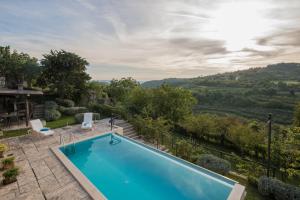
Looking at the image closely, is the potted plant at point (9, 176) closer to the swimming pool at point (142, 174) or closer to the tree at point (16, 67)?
the swimming pool at point (142, 174)

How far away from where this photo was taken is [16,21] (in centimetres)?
933

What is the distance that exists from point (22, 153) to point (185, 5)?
31.6 feet

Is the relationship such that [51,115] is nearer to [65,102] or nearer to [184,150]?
[65,102]

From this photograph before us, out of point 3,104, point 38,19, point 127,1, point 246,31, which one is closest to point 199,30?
point 246,31

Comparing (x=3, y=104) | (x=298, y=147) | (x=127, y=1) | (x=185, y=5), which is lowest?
(x=298, y=147)

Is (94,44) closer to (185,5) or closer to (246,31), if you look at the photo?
(185,5)

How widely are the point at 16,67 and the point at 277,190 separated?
2162cm

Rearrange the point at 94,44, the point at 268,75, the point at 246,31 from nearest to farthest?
the point at 246,31, the point at 94,44, the point at 268,75

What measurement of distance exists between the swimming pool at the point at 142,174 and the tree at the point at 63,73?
394 inches

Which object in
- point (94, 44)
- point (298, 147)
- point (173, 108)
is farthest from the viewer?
point (173, 108)

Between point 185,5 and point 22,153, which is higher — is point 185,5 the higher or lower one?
the higher one

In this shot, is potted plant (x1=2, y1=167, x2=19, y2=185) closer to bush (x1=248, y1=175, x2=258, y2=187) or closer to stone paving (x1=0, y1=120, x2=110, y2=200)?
stone paving (x1=0, y1=120, x2=110, y2=200)

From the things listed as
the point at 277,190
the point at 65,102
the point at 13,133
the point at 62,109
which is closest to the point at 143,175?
the point at 277,190

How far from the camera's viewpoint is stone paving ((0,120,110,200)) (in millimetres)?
4672
